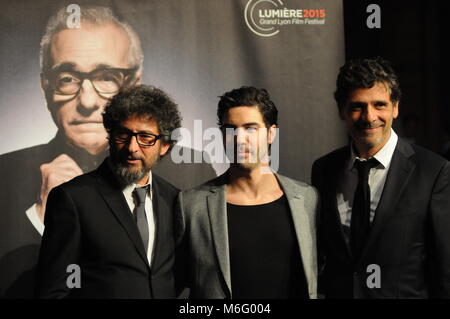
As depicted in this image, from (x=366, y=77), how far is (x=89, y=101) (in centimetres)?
174

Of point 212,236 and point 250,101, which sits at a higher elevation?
point 250,101

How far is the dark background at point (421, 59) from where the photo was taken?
6383mm

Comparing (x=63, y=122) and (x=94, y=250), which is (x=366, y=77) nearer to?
(x=94, y=250)

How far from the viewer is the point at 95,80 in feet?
11.6

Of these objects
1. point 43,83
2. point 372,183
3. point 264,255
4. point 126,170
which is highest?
point 43,83

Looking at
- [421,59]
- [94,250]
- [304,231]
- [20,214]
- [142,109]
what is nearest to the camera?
[94,250]

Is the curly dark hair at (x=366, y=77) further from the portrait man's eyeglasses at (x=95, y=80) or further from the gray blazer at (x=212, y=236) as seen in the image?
the portrait man's eyeglasses at (x=95, y=80)

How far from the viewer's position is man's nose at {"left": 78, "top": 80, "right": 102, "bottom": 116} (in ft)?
11.6

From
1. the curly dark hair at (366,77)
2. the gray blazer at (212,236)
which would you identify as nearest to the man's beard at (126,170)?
the gray blazer at (212,236)

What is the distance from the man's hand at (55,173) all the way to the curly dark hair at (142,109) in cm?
71

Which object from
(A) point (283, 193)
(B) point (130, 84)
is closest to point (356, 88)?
(A) point (283, 193)

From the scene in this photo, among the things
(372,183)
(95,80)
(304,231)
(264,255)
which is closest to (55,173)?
(95,80)

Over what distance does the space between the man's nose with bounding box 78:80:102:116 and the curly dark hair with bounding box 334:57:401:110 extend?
155 centimetres

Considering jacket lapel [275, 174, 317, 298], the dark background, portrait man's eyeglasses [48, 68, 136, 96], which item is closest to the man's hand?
portrait man's eyeglasses [48, 68, 136, 96]
